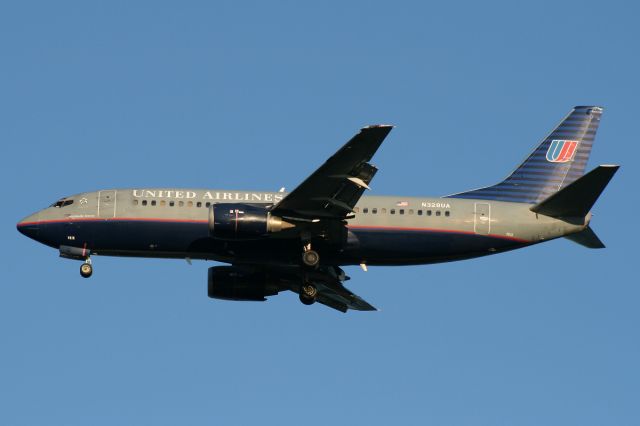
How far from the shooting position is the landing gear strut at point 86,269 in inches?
2574

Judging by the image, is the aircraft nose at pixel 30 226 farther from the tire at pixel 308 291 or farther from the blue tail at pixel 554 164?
the blue tail at pixel 554 164

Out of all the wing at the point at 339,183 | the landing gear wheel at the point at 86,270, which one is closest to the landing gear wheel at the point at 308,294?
the wing at the point at 339,183

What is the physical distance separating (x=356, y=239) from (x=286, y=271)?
5549 millimetres

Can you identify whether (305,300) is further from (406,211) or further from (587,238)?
(587,238)

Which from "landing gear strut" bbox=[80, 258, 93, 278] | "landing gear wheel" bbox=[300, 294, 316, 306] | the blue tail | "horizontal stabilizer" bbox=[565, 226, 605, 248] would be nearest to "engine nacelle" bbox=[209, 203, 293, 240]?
"landing gear wheel" bbox=[300, 294, 316, 306]

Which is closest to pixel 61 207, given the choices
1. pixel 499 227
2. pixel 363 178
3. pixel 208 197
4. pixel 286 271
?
pixel 208 197

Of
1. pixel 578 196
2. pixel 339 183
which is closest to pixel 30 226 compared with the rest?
pixel 339 183

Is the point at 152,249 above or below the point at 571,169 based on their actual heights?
below

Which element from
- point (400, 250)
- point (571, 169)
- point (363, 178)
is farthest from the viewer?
point (571, 169)

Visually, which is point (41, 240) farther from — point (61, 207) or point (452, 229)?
point (452, 229)

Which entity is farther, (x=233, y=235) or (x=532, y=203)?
(x=532, y=203)

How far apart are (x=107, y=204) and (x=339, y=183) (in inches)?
483

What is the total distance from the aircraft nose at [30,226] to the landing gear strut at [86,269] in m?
2.93

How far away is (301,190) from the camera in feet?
200
